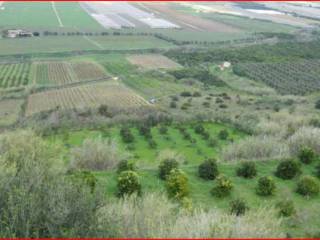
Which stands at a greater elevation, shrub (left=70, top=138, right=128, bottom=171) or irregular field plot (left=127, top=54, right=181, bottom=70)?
shrub (left=70, top=138, right=128, bottom=171)

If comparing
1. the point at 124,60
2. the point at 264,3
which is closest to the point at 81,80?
the point at 124,60

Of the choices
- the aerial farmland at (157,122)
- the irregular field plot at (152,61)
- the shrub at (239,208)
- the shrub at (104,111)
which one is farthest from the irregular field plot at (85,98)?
the shrub at (239,208)

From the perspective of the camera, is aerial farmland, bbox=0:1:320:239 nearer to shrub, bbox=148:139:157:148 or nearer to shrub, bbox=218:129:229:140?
shrub, bbox=218:129:229:140

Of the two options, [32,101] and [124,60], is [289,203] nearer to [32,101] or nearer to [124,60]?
[32,101]

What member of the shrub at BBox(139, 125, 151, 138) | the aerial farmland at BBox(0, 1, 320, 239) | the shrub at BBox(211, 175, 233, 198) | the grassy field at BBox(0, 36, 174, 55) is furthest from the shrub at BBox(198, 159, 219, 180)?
the grassy field at BBox(0, 36, 174, 55)

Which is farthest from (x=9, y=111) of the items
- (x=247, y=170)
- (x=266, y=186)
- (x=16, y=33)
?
(x=16, y=33)
